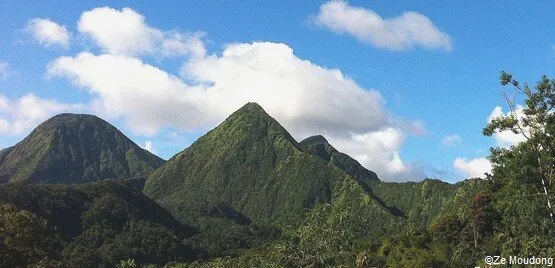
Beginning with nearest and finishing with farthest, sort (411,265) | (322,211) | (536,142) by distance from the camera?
(536,142), (322,211), (411,265)

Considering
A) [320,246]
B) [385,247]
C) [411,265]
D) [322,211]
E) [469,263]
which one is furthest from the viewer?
[385,247]

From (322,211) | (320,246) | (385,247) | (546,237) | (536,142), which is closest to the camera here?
(536,142)

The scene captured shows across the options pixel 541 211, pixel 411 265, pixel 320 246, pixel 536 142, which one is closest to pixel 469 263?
pixel 411 265

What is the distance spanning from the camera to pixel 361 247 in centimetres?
12725

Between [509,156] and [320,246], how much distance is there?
1117 inches

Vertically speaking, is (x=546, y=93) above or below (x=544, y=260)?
above

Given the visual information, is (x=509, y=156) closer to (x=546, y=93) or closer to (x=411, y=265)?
(x=546, y=93)

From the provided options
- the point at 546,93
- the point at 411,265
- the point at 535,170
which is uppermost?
the point at 546,93

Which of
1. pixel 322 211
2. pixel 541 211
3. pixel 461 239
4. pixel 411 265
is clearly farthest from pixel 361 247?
pixel 541 211

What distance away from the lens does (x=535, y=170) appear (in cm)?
3953

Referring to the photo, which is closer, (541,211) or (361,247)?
(541,211)

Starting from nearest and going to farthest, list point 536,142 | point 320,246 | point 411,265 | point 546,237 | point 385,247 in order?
point 536,142
point 546,237
point 320,246
point 411,265
point 385,247

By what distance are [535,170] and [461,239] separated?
283 feet

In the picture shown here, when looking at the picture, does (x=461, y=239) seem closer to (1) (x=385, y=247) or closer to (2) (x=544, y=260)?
(1) (x=385, y=247)
